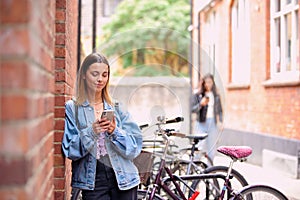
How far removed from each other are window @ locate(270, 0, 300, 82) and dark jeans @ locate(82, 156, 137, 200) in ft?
22.7

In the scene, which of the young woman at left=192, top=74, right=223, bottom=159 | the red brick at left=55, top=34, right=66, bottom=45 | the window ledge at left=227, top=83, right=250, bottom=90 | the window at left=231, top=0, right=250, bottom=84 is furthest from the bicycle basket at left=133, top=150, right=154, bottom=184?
the window at left=231, top=0, right=250, bottom=84

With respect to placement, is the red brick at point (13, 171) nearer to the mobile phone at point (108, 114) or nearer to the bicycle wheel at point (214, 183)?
the mobile phone at point (108, 114)

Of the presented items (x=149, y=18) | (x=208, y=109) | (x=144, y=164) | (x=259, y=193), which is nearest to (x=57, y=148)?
(x=144, y=164)

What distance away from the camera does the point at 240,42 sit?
1526 cm

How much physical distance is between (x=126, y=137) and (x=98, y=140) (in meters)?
0.17

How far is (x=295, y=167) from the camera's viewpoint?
33.1ft

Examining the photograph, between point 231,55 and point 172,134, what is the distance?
11189 mm

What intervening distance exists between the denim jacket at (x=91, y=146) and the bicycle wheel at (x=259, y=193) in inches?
47.8

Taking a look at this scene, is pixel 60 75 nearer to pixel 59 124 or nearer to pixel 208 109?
pixel 59 124

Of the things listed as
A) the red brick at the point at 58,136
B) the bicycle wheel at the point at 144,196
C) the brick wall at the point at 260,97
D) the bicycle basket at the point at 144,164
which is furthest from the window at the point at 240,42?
the red brick at the point at 58,136

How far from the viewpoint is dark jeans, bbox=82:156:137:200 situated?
3867 millimetres

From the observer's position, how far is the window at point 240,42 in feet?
47.3

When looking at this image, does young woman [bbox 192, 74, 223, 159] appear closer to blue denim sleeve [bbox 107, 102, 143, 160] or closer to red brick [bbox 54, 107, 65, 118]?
blue denim sleeve [bbox 107, 102, 143, 160]

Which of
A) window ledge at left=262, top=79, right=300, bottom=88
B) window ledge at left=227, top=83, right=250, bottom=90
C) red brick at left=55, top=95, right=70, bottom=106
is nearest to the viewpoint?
red brick at left=55, top=95, right=70, bottom=106
